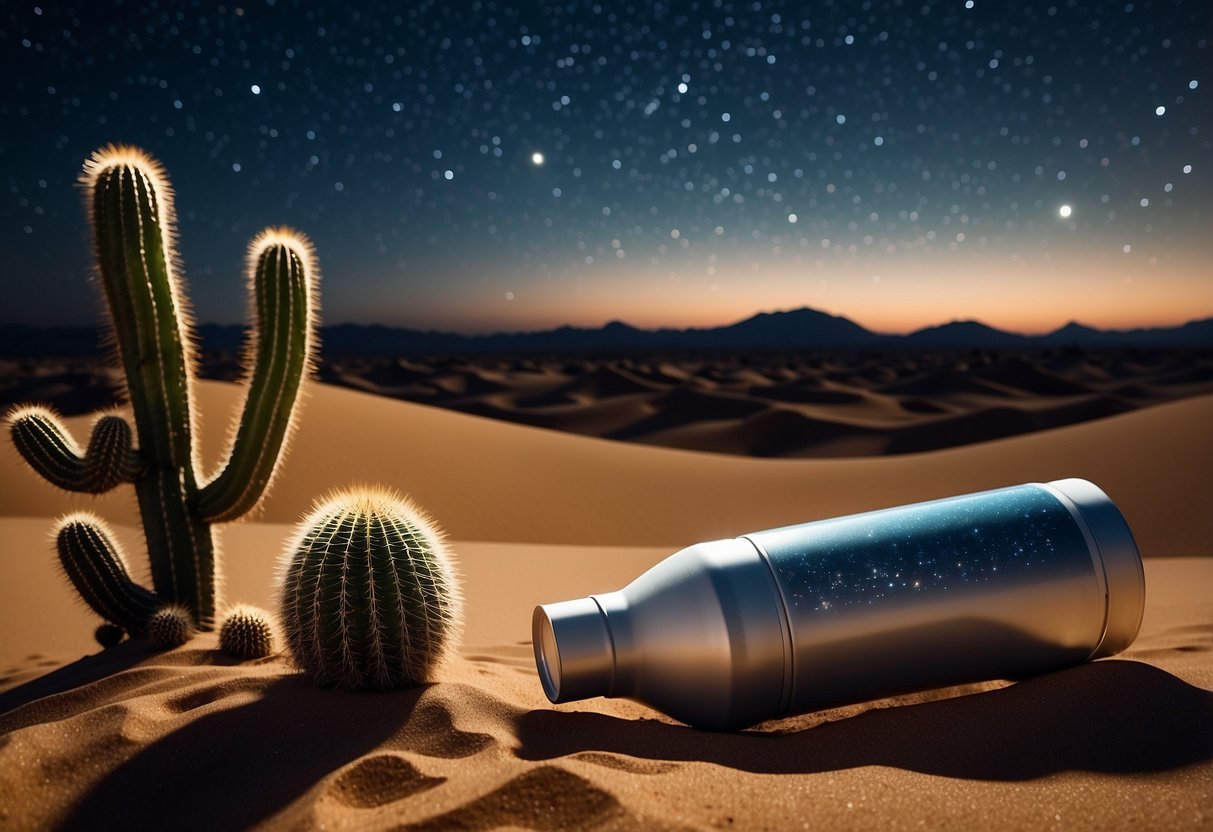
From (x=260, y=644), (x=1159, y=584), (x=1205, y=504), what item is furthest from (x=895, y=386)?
(x=260, y=644)

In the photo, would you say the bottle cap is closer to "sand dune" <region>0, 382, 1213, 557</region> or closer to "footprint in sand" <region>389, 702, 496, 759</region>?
"footprint in sand" <region>389, 702, 496, 759</region>

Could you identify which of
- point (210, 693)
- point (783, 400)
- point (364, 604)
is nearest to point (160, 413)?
point (210, 693)

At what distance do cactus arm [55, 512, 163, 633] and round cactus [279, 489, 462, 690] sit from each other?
139 centimetres

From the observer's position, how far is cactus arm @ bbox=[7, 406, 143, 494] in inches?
125

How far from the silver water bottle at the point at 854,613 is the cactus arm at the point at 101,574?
2.21 metres

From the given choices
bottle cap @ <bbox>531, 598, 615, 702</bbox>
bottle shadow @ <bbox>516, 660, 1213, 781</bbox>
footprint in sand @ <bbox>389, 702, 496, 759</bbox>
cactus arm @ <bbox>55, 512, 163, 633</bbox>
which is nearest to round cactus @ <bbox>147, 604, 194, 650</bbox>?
cactus arm @ <bbox>55, 512, 163, 633</bbox>

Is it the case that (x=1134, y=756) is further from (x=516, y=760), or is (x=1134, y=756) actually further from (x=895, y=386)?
(x=895, y=386)

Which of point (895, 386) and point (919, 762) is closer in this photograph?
point (919, 762)

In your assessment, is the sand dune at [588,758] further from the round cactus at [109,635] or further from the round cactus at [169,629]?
the round cactus at [109,635]

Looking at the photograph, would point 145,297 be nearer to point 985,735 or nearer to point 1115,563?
point 985,735

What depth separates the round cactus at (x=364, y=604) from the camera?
227cm

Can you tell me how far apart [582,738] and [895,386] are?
92.4ft

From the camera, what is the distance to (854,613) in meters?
1.88

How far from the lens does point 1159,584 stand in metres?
4.54
